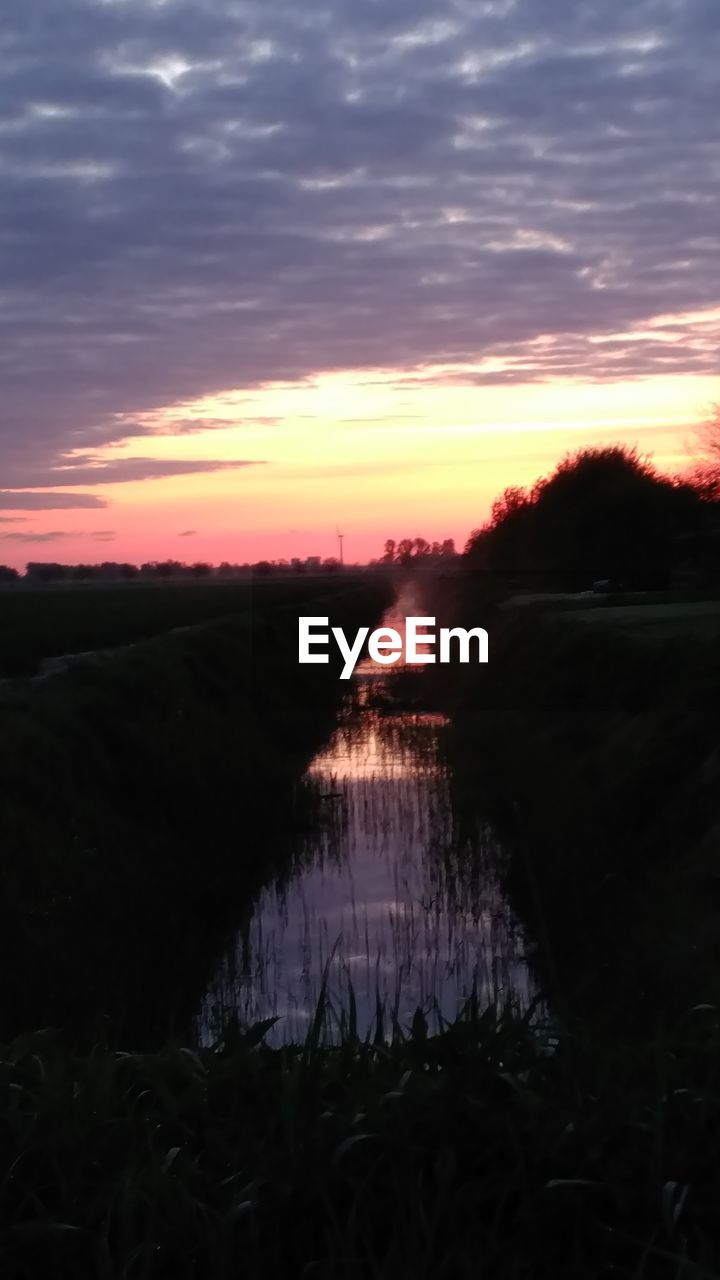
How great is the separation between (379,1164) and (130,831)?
11.7 metres

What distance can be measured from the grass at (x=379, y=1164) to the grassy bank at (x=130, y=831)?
6.39ft

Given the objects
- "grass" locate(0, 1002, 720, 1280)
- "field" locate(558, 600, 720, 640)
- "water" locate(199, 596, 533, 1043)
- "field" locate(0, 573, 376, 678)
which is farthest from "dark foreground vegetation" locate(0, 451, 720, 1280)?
"field" locate(0, 573, 376, 678)

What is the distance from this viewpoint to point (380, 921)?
13367 millimetres

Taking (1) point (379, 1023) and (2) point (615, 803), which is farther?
(2) point (615, 803)

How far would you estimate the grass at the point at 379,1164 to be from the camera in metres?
3.27

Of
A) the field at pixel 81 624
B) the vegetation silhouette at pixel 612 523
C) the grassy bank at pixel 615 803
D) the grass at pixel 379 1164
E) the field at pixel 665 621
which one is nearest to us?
the grass at pixel 379 1164

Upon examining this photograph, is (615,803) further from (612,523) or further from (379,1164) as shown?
(612,523)

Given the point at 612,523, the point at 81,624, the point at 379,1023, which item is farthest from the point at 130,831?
the point at 612,523

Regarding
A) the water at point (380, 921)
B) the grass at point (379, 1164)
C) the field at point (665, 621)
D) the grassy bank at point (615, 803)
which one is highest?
the field at point (665, 621)

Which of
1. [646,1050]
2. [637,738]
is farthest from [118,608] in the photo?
[646,1050]

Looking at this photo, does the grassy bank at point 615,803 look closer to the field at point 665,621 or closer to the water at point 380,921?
the field at point 665,621

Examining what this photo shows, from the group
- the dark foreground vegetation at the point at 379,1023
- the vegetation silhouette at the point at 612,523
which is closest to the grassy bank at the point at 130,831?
the dark foreground vegetation at the point at 379,1023

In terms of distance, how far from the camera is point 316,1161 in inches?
138

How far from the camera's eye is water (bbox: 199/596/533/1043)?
1048 cm
